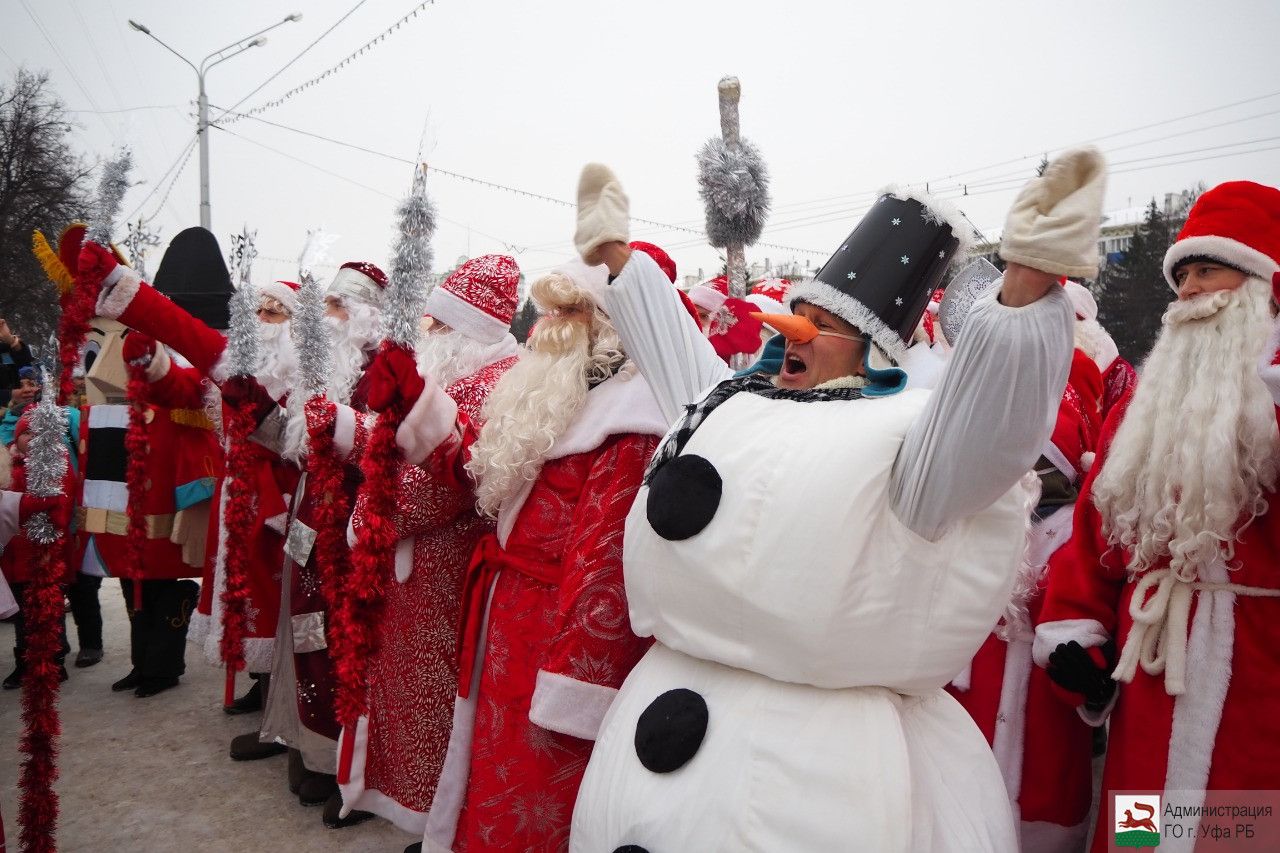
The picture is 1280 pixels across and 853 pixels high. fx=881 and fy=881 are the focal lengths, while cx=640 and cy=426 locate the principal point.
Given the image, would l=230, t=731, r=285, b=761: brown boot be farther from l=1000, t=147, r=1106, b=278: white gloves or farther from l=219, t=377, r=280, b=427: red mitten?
l=1000, t=147, r=1106, b=278: white gloves

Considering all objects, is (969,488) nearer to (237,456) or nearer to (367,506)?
(367,506)

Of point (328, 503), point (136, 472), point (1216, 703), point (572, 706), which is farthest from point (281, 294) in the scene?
point (1216, 703)

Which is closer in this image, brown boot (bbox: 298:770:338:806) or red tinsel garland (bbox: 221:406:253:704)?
red tinsel garland (bbox: 221:406:253:704)

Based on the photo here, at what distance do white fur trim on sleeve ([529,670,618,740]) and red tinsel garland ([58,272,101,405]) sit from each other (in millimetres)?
2161

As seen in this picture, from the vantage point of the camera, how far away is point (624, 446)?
7.89 ft

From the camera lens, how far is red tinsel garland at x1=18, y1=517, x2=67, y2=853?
290cm

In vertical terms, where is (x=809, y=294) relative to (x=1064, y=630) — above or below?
above

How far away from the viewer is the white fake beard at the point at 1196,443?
6.60 feet

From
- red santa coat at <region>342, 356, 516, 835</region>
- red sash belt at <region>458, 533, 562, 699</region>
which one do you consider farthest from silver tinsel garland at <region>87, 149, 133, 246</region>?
red sash belt at <region>458, 533, 562, 699</region>

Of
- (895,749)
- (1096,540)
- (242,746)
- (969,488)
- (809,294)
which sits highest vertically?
(809,294)

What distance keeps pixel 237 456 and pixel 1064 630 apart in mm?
3175

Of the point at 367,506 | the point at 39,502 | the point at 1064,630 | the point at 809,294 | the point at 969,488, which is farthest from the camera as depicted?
the point at 39,502

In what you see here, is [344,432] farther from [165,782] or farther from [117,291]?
[165,782]

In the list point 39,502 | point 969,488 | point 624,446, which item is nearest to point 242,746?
point 39,502
